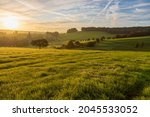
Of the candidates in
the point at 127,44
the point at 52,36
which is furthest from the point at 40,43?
the point at 127,44

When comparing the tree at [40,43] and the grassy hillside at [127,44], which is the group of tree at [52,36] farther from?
the grassy hillside at [127,44]

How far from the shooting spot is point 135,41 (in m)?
51.8

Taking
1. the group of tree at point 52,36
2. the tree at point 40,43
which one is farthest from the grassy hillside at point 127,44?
the group of tree at point 52,36

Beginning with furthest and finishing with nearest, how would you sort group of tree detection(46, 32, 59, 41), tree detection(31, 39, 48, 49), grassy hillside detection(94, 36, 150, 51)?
group of tree detection(46, 32, 59, 41)
tree detection(31, 39, 48, 49)
grassy hillside detection(94, 36, 150, 51)

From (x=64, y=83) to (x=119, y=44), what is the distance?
152 ft

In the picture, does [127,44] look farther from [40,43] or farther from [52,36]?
[52,36]

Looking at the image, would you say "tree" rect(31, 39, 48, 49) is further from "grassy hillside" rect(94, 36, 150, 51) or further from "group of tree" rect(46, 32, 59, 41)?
"grassy hillside" rect(94, 36, 150, 51)

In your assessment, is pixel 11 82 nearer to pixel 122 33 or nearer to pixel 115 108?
pixel 115 108

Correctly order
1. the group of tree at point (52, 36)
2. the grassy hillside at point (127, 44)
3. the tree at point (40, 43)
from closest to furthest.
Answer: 1. the grassy hillside at point (127, 44)
2. the tree at point (40, 43)
3. the group of tree at point (52, 36)

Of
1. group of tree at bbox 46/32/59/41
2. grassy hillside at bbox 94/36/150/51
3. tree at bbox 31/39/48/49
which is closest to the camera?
grassy hillside at bbox 94/36/150/51

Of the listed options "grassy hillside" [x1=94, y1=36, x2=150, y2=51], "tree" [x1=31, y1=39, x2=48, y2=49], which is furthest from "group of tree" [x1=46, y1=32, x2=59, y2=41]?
"grassy hillside" [x1=94, y1=36, x2=150, y2=51]

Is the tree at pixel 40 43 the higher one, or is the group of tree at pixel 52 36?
the group of tree at pixel 52 36

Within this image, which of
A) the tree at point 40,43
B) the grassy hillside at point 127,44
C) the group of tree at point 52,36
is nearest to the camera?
the grassy hillside at point 127,44

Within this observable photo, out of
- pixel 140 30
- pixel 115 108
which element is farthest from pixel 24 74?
pixel 140 30
